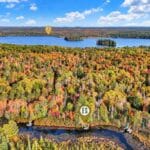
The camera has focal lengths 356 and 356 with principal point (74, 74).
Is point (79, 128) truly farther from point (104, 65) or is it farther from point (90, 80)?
point (104, 65)

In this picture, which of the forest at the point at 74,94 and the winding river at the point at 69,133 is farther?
the forest at the point at 74,94

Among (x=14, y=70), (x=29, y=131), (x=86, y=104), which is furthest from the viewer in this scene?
(x=14, y=70)

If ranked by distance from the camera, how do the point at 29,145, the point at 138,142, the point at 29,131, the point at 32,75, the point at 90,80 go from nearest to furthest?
the point at 29,145
the point at 138,142
the point at 29,131
the point at 90,80
the point at 32,75

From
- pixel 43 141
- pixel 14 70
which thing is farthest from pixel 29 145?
pixel 14 70

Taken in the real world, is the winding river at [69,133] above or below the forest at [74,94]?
below
